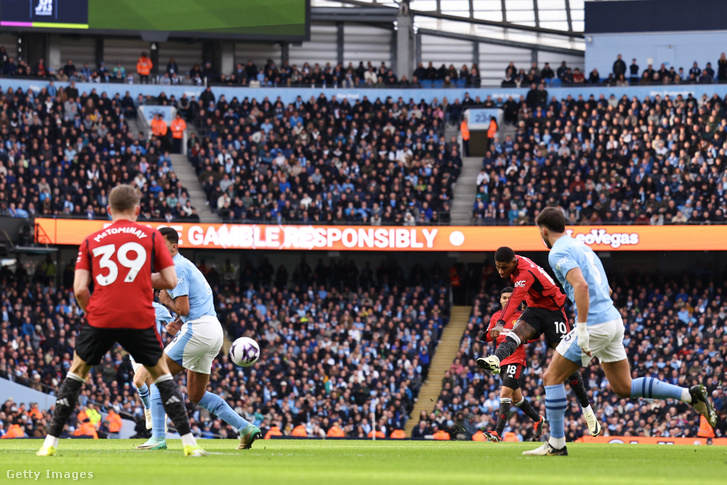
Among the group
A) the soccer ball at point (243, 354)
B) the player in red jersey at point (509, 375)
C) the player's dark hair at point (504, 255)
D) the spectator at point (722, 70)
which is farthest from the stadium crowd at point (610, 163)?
the soccer ball at point (243, 354)

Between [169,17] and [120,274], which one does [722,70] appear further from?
[120,274]

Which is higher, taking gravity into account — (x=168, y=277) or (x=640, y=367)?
(x=168, y=277)

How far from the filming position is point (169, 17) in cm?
4291

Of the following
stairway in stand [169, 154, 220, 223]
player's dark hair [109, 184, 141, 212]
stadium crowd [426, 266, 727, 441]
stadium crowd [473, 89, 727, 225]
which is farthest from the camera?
stairway in stand [169, 154, 220, 223]

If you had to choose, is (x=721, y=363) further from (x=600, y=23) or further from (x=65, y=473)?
(x=65, y=473)

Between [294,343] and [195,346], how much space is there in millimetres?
21913

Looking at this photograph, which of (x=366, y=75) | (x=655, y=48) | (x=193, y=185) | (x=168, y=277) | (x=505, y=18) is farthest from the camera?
(x=505, y=18)

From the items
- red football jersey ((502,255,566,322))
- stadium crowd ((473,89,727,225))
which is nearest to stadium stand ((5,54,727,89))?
stadium crowd ((473,89,727,225))

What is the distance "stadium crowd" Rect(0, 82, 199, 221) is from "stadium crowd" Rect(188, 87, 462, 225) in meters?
2.02

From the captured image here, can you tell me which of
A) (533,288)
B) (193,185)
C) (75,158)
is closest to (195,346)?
(533,288)

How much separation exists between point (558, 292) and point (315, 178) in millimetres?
24274

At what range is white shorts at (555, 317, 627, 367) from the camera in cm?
1111

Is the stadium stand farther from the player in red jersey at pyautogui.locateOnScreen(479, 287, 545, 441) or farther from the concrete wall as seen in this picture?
the player in red jersey at pyautogui.locateOnScreen(479, 287, 545, 441)

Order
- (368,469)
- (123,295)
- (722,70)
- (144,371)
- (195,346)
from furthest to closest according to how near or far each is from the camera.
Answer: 1. (722,70)
2. (144,371)
3. (195,346)
4. (123,295)
5. (368,469)
